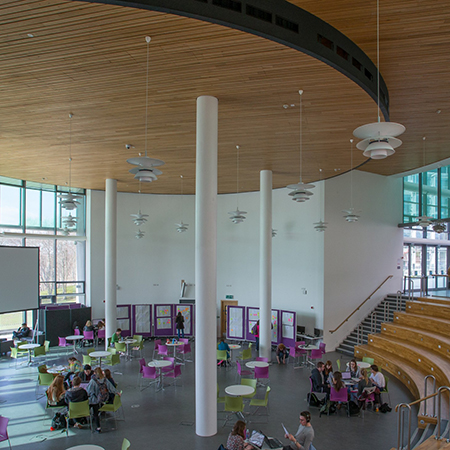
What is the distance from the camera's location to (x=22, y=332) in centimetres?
1398

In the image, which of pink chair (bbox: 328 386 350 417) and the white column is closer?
the white column

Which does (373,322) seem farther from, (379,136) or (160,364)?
(379,136)

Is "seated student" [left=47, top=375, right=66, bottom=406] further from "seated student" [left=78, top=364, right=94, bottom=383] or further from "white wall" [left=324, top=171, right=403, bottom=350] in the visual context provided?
"white wall" [left=324, top=171, right=403, bottom=350]

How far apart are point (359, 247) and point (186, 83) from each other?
1135 centimetres

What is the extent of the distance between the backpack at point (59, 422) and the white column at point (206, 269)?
2768mm

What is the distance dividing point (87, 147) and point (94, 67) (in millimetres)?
4751

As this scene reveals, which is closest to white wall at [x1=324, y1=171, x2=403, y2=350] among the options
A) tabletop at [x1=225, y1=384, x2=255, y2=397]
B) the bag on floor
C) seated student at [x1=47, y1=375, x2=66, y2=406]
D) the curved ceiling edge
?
the bag on floor

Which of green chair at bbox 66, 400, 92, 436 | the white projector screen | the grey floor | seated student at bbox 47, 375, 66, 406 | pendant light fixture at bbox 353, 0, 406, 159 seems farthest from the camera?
A: the white projector screen

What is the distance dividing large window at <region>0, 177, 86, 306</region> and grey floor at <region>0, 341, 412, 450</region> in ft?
18.9

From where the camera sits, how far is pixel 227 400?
7156mm

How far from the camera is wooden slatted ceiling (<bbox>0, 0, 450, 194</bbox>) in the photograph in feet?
15.5

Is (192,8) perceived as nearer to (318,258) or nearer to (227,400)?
(227,400)

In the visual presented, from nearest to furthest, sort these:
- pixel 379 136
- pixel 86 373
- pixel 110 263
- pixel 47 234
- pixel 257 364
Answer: pixel 379 136
pixel 86 373
pixel 257 364
pixel 110 263
pixel 47 234

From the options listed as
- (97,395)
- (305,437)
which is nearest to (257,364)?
(97,395)
